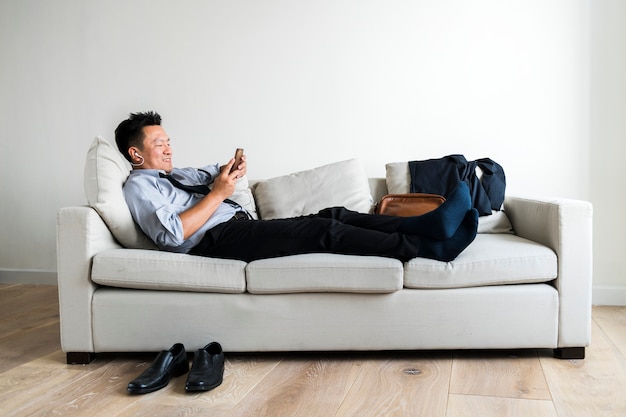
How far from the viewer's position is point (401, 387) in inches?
83.7

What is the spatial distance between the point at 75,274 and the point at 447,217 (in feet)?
4.80

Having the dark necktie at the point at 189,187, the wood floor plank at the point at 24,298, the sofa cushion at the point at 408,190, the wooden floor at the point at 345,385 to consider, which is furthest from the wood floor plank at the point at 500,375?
the wood floor plank at the point at 24,298

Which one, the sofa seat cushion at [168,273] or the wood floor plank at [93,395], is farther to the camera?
the sofa seat cushion at [168,273]

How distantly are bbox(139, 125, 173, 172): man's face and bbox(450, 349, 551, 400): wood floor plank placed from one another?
1.56 meters

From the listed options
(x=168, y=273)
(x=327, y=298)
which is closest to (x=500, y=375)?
(x=327, y=298)

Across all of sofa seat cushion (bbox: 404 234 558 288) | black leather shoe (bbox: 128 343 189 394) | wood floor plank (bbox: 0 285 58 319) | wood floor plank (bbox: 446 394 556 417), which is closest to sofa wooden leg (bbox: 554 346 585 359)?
sofa seat cushion (bbox: 404 234 558 288)

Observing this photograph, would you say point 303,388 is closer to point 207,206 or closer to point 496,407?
point 496,407

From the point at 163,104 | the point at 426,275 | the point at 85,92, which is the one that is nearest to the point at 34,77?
the point at 85,92

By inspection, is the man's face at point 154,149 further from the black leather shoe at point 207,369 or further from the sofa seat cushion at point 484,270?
the sofa seat cushion at point 484,270

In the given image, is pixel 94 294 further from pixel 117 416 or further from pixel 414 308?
pixel 414 308

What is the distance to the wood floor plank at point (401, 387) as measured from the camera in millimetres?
1914

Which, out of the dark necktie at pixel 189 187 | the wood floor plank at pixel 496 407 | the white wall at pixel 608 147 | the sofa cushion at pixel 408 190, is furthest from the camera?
the white wall at pixel 608 147

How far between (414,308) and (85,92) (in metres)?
2.68

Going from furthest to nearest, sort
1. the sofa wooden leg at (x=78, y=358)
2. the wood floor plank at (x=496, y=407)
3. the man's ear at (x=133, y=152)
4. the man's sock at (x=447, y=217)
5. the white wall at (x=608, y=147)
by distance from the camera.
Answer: the white wall at (x=608, y=147)
the man's ear at (x=133, y=152)
the sofa wooden leg at (x=78, y=358)
the man's sock at (x=447, y=217)
the wood floor plank at (x=496, y=407)
